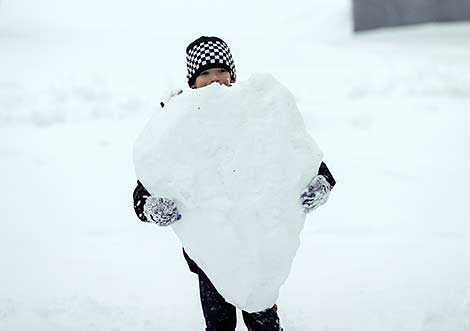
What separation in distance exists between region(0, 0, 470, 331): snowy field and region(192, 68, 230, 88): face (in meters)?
1.23

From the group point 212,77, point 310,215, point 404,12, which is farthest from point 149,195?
point 404,12

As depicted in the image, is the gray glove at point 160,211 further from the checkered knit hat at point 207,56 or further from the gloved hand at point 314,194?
the checkered knit hat at point 207,56

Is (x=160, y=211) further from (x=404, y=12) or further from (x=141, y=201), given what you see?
(x=404, y=12)

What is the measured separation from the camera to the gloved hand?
178 cm

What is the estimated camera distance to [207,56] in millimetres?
2000

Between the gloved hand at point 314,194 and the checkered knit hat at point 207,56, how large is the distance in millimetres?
579

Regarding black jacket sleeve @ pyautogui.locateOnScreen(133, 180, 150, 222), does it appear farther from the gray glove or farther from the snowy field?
the snowy field

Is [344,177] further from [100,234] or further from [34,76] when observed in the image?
[34,76]

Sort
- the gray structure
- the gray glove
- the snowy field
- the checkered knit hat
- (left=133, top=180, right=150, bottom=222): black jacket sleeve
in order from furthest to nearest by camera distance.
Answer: the gray structure < the snowy field < the checkered knit hat < (left=133, top=180, right=150, bottom=222): black jacket sleeve < the gray glove

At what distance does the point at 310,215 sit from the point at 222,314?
6.15ft

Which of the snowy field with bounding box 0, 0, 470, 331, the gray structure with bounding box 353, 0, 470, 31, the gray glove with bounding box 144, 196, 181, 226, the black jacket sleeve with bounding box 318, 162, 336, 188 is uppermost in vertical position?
the gray glove with bounding box 144, 196, 181, 226

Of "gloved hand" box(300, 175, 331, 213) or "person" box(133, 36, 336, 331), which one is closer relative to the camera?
"gloved hand" box(300, 175, 331, 213)

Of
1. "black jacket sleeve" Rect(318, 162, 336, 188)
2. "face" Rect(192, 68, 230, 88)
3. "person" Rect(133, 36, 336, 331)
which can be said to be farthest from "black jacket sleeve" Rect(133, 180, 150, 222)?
"black jacket sleeve" Rect(318, 162, 336, 188)

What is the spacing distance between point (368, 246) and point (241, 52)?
7.05m
